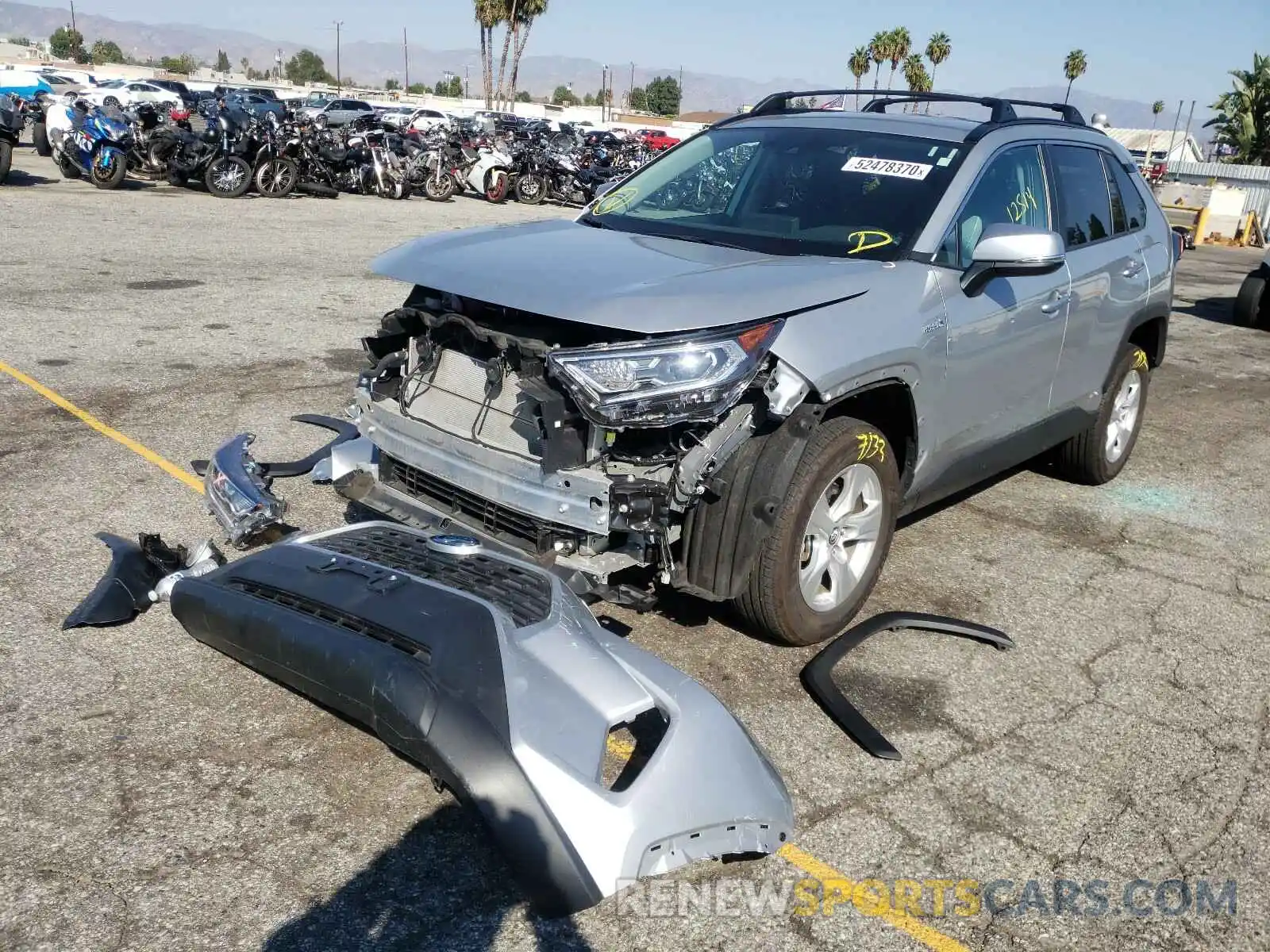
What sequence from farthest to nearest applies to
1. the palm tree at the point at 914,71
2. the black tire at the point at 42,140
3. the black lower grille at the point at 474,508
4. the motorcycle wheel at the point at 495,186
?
the palm tree at the point at 914,71 < the motorcycle wheel at the point at 495,186 < the black tire at the point at 42,140 < the black lower grille at the point at 474,508

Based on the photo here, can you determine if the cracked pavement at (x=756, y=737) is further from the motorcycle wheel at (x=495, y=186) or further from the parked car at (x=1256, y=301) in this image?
the motorcycle wheel at (x=495, y=186)

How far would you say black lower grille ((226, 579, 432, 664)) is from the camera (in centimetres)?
282

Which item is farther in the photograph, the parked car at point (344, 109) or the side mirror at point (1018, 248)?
the parked car at point (344, 109)

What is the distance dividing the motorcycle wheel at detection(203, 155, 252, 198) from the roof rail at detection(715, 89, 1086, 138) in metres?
15.3

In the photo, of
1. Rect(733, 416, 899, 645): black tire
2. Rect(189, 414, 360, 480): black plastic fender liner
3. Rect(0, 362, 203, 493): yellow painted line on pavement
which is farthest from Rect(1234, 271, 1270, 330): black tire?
Rect(0, 362, 203, 493): yellow painted line on pavement

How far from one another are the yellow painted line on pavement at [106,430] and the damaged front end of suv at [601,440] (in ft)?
6.69

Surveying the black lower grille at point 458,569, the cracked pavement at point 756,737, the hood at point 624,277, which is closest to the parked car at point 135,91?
the cracked pavement at point 756,737

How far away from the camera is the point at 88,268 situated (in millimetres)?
10805

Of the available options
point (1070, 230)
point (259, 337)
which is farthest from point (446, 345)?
point (259, 337)

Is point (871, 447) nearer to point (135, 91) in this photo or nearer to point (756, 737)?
point (756, 737)

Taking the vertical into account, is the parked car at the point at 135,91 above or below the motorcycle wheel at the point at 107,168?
above

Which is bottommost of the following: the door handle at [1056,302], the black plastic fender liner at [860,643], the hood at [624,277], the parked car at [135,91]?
the black plastic fender liner at [860,643]

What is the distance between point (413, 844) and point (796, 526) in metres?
1.56

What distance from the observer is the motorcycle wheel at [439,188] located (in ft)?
71.2
